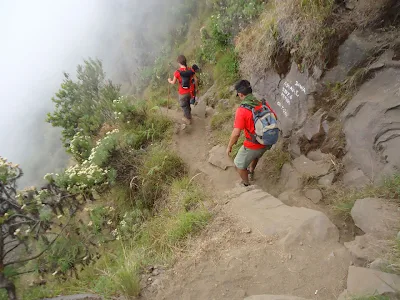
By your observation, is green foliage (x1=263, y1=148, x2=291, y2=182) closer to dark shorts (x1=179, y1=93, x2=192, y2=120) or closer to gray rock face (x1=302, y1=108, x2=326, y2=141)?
gray rock face (x1=302, y1=108, x2=326, y2=141)

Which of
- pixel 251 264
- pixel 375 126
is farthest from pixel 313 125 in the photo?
pixel 251 264

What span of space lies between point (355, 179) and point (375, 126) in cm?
90

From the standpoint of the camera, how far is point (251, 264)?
376cm

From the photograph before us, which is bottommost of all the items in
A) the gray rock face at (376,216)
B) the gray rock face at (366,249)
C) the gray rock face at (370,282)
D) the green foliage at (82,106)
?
the gray rock face at (370,282)

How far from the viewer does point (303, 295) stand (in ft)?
10.7

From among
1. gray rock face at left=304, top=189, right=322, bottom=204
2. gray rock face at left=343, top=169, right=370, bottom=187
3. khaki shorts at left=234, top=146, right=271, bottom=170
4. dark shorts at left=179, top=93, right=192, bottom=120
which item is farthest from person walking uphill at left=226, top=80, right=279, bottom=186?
dark shorts at left=179, top=93, right=192, bottom=120

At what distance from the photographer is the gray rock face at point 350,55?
17.1 feet

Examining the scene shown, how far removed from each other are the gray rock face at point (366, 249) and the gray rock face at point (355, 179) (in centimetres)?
136

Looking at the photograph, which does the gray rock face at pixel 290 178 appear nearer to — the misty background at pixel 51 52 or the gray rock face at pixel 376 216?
the gray rock face at pixel 376 216

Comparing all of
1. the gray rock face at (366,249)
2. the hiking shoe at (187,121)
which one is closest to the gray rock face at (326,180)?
the gray rock face at (366,249)

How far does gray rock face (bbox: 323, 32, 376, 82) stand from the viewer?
205 inches

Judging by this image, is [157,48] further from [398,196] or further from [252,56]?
[398,196]

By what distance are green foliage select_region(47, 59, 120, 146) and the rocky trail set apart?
18.3 ft

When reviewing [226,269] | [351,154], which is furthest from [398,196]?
[226,269]
